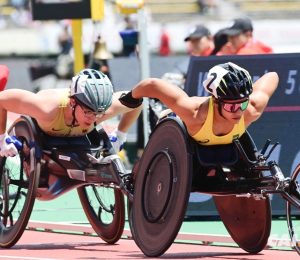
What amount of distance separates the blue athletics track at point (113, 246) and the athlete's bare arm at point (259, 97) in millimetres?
1073

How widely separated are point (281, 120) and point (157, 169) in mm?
3044

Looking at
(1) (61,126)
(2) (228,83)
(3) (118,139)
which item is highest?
(2) (228,83)

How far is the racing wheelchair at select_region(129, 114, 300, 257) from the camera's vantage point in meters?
8.63

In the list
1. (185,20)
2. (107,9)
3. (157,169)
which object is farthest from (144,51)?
(185,20)

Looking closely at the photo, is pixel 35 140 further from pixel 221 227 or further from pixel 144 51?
pixel 144 51

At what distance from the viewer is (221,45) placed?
1522cm

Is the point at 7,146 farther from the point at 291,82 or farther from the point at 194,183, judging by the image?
the point at 291,82

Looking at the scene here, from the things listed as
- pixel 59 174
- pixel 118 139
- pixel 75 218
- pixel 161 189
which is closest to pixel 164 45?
pixel 75 218

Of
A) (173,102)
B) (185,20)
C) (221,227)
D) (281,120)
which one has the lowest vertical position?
(185,20)

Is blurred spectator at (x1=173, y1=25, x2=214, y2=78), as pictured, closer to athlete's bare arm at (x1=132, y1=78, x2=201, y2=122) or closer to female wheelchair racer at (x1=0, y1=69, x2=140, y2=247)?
female wheelchair racer at (x1=0, y1=69, x2=140, y2=247)

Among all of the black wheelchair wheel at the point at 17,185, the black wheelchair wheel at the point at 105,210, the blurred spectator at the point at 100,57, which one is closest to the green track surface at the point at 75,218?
the black wheelchair wheel at the point at 105,210

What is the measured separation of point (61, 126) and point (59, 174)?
0.45 metres

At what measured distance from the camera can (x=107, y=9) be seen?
39812 millimetres

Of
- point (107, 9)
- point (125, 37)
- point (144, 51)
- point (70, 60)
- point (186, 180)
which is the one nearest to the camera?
point (186, 180)
